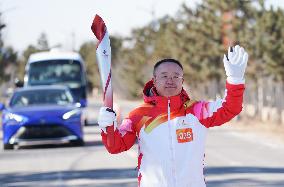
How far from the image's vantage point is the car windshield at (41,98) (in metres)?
20.3

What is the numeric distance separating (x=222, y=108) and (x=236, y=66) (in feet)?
0.91

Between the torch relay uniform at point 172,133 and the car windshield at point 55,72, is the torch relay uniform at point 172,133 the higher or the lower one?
the higher one

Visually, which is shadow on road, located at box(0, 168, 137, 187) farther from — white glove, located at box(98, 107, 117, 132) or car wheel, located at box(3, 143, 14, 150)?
white glove, located at box(98, 107, 117, 132)

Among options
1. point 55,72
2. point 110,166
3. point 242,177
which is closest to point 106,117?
point 242,177

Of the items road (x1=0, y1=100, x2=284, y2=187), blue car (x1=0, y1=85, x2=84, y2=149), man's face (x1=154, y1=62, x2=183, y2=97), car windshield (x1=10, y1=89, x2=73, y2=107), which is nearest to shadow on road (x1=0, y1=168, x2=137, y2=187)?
road (x1=0, y1=100, x2=284, y2=187)

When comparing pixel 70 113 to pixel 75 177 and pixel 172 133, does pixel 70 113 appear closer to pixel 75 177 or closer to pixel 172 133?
pixel 75 177

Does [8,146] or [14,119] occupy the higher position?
[14,119]

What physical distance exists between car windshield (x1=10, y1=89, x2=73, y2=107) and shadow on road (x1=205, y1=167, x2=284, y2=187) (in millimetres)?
6611

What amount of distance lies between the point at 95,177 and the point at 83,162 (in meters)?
2.80

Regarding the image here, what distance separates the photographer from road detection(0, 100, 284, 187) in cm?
1292

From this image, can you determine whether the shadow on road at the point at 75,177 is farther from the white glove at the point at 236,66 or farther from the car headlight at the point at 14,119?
the white glove at the point at 236,66

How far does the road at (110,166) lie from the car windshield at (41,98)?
109cm

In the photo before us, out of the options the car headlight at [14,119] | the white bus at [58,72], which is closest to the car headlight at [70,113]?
the car headlight at [14,119]

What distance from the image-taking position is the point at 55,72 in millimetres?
34406
